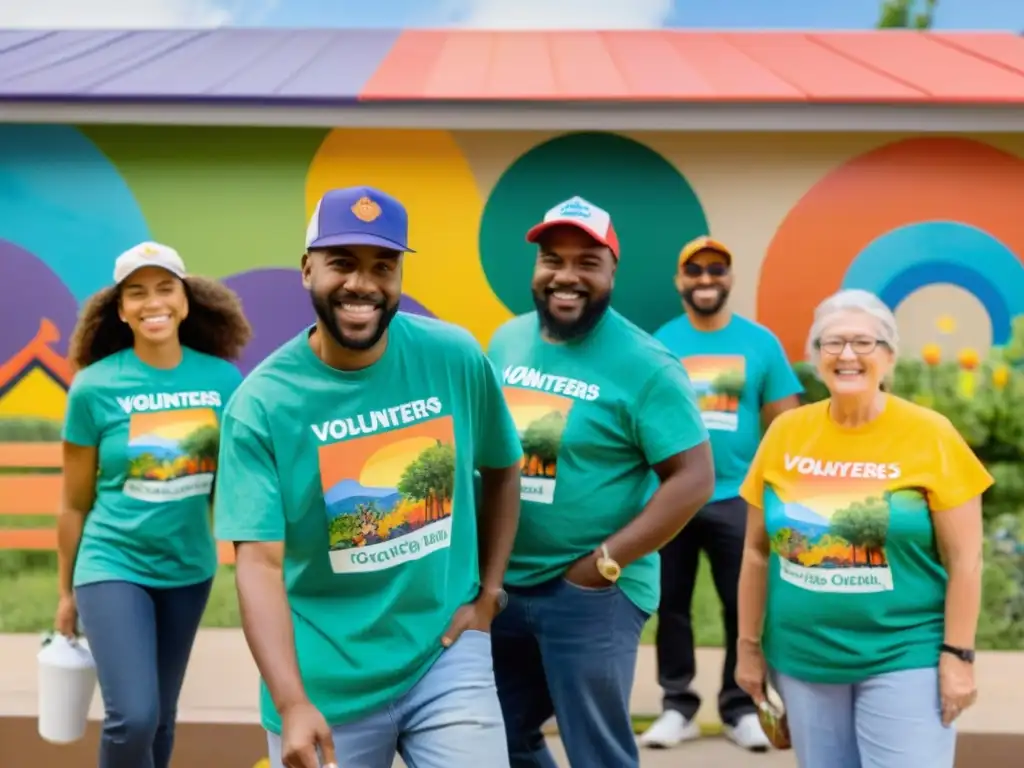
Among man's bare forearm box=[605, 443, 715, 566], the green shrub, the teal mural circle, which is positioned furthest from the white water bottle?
the teal mural circle

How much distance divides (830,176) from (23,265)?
4975 millimetres

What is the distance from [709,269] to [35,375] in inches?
168

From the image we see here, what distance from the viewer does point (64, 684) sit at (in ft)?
11.4

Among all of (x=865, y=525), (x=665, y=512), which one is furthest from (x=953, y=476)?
(x=665, y=512)

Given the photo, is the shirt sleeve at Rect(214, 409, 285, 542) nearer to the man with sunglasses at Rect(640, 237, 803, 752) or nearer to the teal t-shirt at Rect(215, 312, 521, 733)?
the teal t-shirt at Rect(215, 312, 521, 733)

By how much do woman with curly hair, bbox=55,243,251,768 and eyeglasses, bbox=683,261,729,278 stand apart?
81.9 inches

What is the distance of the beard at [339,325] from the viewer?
211 centimetres

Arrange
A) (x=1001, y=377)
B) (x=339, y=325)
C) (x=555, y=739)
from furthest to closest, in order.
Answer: (x=1001, y=377) < (x=555, y=739) < (x=339, y=325)

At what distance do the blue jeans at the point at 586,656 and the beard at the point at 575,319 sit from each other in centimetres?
71

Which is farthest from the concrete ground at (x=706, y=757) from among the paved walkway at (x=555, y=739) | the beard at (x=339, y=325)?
the beard at (x=339, y=325)

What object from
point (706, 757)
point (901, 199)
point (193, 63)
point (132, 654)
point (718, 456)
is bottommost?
point (706, 757)

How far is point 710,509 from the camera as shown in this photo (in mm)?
4289

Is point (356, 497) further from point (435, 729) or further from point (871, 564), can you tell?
point (871, 564)

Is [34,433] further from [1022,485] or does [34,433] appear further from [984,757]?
[1022,485]
